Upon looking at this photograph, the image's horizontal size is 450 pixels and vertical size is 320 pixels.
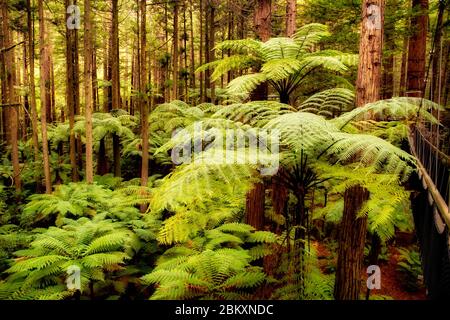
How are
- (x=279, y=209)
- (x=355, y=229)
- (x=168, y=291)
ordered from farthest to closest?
1. (x=279, y=209)
2. (x=355, y=229)
3. (x=168, y=291)

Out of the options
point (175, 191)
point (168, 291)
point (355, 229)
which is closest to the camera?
point (175, 191)

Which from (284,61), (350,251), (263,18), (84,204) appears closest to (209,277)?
(350,251)

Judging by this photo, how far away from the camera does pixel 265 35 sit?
6457 millimetres

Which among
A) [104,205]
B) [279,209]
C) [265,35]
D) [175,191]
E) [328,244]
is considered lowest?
[328,244]

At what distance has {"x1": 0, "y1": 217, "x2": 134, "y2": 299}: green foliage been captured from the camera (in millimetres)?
4816

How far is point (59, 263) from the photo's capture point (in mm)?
5109

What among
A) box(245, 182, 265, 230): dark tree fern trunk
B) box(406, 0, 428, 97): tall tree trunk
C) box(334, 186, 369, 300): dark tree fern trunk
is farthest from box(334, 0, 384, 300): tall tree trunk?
box(406, 0, 428, 97): tall tree trunk

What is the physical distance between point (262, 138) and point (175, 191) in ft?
3.53

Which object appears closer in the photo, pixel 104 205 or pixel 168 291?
pixel 168 291

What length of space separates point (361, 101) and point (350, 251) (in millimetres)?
1811

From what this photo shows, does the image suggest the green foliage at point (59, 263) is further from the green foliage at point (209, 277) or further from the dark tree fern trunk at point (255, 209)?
the dark tree fern trunk at point (255, 209)

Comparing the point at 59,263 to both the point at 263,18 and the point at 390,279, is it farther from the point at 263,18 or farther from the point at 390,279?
the point at 390,279
